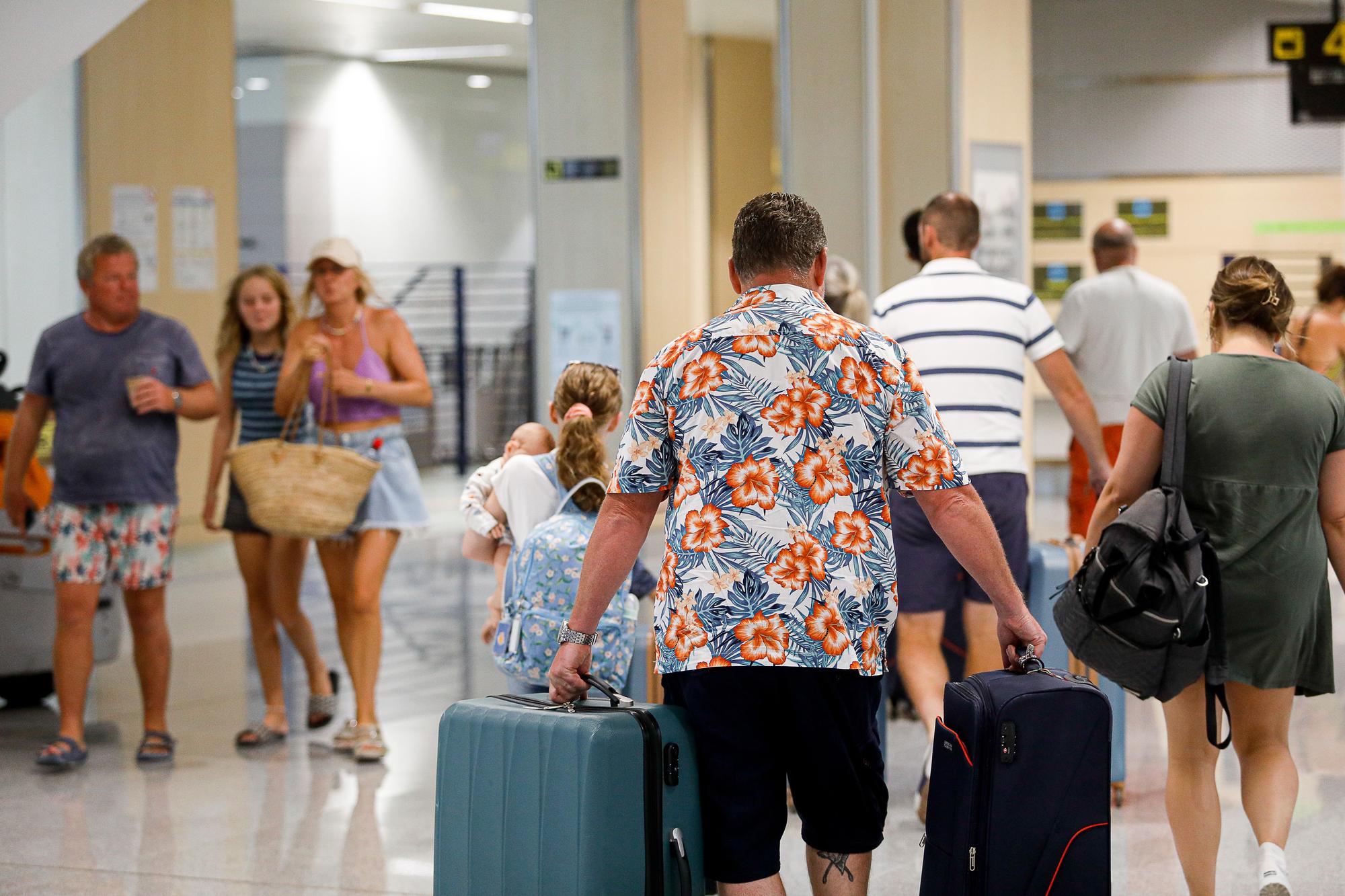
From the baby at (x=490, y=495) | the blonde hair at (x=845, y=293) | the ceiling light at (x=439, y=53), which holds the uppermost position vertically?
the ceiling light at (x=439, y=53)

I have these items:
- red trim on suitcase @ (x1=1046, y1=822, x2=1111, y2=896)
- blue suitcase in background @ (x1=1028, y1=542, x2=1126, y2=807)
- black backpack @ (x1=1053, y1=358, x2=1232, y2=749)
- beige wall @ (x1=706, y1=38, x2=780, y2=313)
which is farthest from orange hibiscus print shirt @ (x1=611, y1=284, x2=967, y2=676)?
beige wall @ (x1=706, y1=38, x2=780, y2=313)

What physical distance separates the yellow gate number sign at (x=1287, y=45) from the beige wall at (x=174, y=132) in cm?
749

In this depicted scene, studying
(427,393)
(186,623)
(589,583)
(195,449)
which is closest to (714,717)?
(589,583)

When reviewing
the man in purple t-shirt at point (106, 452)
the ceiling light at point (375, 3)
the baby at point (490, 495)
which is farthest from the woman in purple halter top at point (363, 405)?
the ceiling light at point (375, 3)

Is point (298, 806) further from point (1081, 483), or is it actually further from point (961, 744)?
point (1081, 483)

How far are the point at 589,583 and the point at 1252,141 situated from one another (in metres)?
12.6

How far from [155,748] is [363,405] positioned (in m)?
1.35

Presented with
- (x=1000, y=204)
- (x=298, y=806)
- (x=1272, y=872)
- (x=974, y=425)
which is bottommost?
(x=298, y=806)

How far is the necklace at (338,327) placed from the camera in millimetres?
4945

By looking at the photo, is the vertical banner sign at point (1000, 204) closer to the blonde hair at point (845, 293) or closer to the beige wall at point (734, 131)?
the blonde hair at point (845, 293)

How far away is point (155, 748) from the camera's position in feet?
16.2

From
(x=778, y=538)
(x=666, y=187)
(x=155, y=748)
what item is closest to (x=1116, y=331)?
(x=155, y=748)

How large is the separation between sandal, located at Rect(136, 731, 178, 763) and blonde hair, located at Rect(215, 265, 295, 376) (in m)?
1.27

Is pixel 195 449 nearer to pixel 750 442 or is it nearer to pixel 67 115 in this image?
pixel 67 115
